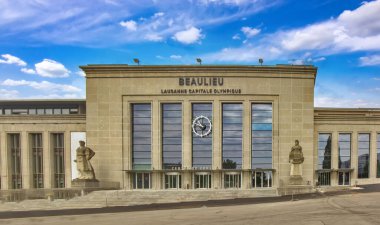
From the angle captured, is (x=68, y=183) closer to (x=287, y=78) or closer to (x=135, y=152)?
(x=135, y=152)

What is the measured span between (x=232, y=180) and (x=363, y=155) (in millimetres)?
21667

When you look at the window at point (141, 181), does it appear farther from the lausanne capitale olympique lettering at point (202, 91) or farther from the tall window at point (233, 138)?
the lausanne capitale olympique lettering at point (202, 91)

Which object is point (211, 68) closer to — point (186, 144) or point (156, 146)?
point (186, 144)

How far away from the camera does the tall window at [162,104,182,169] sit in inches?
1526

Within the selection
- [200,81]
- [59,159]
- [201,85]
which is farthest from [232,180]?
[59,159]

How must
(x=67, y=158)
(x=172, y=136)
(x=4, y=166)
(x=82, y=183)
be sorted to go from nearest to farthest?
(x=82, y=183)
(x=172, y=136)
(x=67, y=158)
(x=4, y=166)

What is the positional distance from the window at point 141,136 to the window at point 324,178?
1036 inches

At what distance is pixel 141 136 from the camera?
39.1 m

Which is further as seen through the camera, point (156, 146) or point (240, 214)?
point (156, 146)

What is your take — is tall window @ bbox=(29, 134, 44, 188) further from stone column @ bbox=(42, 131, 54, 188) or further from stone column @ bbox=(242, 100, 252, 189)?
stone column @ bbox=(242, 100, 252, 189)

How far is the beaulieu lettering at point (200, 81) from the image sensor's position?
38.8 metres

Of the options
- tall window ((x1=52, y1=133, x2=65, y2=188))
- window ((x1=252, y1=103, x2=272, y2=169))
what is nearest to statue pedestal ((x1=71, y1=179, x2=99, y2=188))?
tall window ((x1=52, y1=133, x2=65, y2=188))

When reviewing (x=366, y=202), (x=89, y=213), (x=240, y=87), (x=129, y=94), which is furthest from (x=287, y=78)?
(x=89, y=213)

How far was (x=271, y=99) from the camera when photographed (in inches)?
1533
